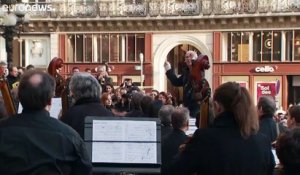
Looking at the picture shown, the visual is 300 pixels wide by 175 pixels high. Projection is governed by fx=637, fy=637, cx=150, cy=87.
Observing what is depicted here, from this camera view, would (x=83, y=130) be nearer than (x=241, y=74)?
Yes

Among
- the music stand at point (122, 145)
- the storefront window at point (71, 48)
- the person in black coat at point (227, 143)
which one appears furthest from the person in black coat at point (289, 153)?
the storefront window at point (71, 48)

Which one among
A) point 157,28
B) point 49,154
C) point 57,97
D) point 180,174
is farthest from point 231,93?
point 157,28

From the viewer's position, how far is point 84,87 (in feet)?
20.7

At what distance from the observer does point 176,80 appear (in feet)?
31.0

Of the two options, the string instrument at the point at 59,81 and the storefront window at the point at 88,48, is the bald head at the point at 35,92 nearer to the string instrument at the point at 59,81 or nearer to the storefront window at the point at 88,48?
the string instrument at the point at 59,81

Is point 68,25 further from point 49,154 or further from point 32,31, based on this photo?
point 49,154

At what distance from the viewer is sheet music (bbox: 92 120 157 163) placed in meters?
5.71

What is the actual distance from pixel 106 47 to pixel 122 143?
32781mm

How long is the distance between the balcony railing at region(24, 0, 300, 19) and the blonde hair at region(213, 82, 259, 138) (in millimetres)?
31627

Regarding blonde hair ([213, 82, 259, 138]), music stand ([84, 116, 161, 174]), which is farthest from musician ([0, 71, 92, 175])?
music stand ([84, 116, 161, 174])

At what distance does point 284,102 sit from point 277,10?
518 cm

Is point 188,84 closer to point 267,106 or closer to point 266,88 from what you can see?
point 267,106

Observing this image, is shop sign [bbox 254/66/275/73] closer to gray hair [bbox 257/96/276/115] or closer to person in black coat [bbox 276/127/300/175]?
gray hair [bbox 257/96/276/115]

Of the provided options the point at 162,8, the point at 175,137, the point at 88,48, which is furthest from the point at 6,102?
the point at 88,48
